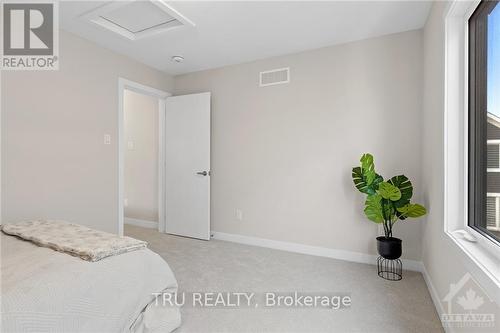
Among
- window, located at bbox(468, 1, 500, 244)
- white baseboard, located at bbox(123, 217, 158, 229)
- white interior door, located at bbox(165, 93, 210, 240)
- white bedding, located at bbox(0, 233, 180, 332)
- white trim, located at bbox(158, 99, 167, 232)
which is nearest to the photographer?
white bedding, located at bbox(0, 233, 180, 332)

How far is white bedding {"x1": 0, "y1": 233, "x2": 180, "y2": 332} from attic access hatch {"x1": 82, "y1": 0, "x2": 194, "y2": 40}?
6.48ft

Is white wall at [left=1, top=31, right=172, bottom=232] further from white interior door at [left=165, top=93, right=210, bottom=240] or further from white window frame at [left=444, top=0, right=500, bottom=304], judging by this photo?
white window frame at [left=444, top=0, right=500, bottom=304]

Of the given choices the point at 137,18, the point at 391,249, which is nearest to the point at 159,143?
the point at 137,18

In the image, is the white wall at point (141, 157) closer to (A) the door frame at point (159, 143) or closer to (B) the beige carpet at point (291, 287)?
(A) the door frame at point (159, 143)

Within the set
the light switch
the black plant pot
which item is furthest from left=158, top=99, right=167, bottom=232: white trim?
the black plant pot

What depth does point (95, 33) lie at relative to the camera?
2762 millimetres

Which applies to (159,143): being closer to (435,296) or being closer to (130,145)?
(130,145)

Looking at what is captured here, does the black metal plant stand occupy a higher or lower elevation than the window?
lower

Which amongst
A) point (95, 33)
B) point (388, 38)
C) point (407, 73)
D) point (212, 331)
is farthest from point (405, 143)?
point (95, 33)

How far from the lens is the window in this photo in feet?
4.49
